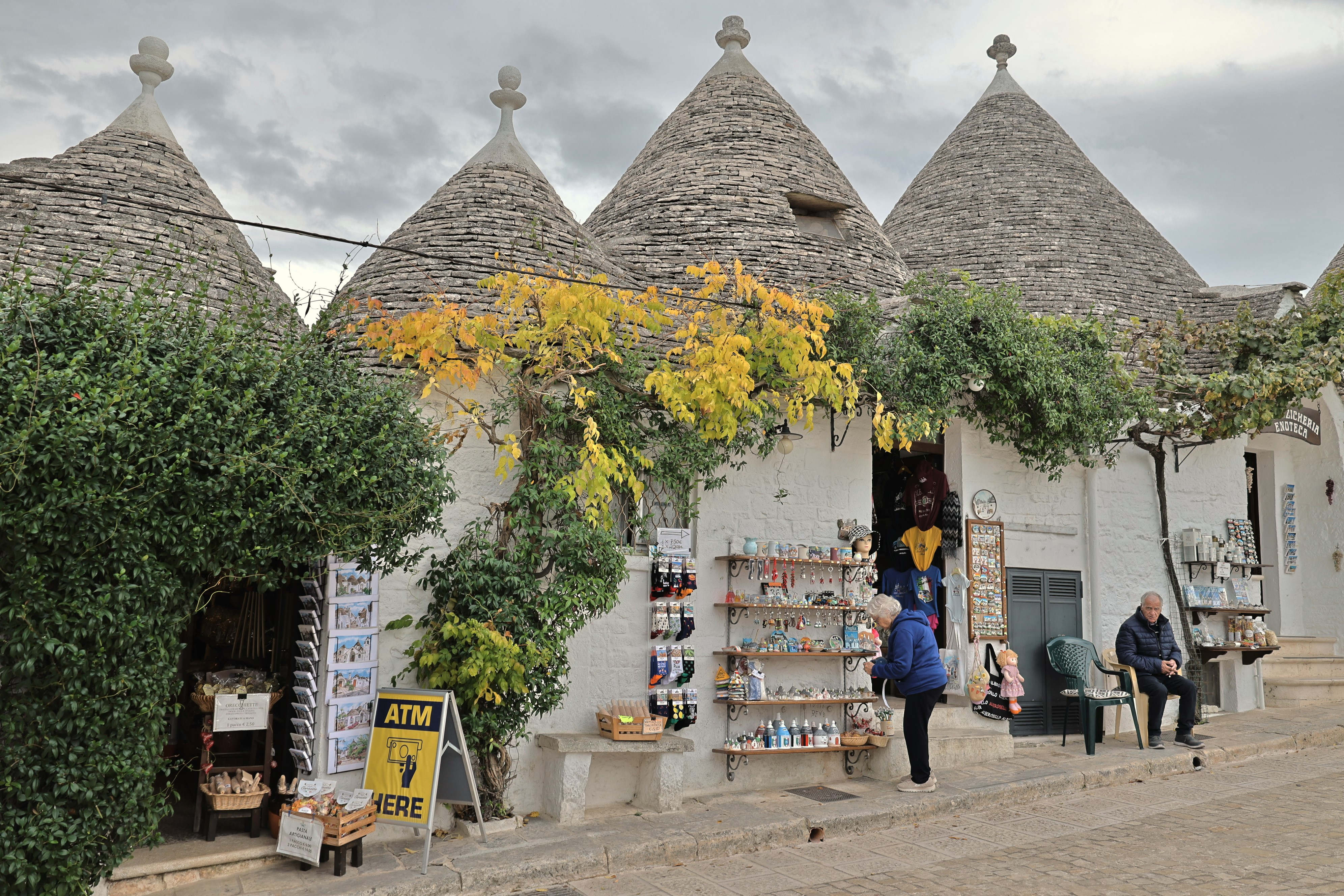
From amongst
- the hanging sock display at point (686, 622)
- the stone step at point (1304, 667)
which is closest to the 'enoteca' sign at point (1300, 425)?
A: the stone step at point (1304, 667)

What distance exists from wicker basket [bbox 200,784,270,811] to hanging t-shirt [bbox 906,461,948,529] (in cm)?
678

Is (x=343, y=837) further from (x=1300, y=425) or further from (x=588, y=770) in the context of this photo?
(x=1300, y=425)

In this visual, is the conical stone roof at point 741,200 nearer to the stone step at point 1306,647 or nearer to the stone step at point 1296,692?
the stone step at point 1296,692

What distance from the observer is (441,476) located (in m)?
6.26

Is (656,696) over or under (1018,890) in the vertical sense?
over

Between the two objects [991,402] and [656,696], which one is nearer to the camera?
[656,696]

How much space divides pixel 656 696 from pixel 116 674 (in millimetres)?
4038

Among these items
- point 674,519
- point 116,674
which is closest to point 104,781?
point 116,674

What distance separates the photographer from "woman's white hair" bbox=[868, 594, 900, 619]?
8.13 metres

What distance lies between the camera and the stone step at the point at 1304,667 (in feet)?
41.8

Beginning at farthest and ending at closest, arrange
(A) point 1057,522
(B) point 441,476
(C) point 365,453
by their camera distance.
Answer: (A) point 1057,522 → (B) point 441,476 → (C) point 365,453

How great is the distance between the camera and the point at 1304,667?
13008mm

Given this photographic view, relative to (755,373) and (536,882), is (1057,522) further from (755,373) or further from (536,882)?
(536,882)

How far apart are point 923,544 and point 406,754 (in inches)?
237
